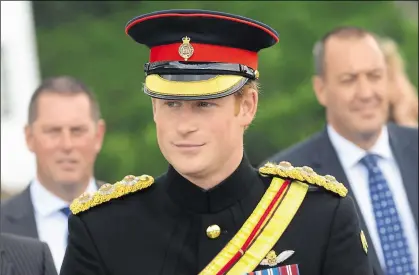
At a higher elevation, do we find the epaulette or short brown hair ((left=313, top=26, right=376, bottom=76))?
short brown hair ((left=313, top=26, right=376, bottom=76))

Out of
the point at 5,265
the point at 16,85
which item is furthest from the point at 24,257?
the point at 16,85

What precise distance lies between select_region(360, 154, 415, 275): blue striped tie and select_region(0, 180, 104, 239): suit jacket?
6.58 feet

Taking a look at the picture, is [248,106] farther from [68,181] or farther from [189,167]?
[68,181]

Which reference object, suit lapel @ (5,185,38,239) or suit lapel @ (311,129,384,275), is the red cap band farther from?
suit lapel @ (311,129,384,275)

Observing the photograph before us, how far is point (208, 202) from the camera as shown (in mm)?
4664

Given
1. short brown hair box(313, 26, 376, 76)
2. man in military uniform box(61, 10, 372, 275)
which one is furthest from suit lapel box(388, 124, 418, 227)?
man in military uniform box(61, 10, 372, 275)

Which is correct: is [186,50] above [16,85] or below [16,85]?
below

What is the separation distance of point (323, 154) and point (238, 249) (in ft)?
11.1

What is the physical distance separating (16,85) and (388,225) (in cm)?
339

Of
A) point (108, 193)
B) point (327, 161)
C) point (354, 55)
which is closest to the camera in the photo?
point (108, 193)

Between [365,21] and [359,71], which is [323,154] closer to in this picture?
[359,71]

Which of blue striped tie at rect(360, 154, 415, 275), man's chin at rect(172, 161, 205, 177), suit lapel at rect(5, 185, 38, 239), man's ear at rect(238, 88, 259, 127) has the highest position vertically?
man's ear at rect(238, 88, 259, 127)

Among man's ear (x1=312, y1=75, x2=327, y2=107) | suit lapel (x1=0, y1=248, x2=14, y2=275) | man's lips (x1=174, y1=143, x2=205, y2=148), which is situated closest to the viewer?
man's lips (x1=174, y1=143, x2=205, y2=148)

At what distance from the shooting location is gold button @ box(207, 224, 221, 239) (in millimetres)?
4656
